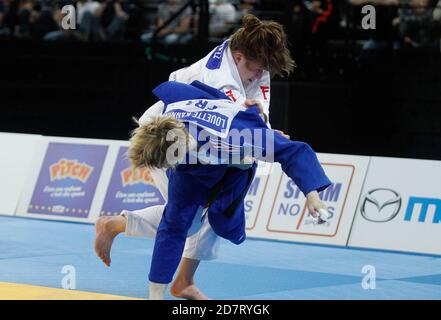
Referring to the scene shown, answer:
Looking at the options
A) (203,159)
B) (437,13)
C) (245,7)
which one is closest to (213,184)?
(203,159)

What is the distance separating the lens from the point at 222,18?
13555 millimetres

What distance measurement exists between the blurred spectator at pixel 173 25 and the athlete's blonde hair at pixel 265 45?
299 inches

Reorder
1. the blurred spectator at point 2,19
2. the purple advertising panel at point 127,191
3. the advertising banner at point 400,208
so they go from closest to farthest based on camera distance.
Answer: the advertising banner at point 400,208 < the purple advertising panel at point 127,191 < the blurred spectator at point 2,19


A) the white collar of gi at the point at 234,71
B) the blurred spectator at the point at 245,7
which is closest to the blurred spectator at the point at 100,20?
the blurred spectator at the point at 245,7

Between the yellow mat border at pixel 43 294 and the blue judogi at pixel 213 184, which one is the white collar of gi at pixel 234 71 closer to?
the blue judogi at pixel 213 184

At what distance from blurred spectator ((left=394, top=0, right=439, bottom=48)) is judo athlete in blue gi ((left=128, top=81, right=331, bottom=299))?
6455mm

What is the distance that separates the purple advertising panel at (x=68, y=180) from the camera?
10453mm

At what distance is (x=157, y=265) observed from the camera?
232 inches

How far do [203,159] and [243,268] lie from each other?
233 cm

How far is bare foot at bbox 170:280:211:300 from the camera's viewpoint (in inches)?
253

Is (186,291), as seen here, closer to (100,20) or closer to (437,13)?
(437,13)
